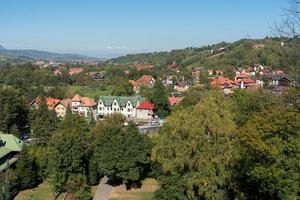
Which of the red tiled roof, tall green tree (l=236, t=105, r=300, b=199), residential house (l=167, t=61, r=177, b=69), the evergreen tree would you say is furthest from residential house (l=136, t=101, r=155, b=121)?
residential house (l=167, t=61, r=177, b=69)

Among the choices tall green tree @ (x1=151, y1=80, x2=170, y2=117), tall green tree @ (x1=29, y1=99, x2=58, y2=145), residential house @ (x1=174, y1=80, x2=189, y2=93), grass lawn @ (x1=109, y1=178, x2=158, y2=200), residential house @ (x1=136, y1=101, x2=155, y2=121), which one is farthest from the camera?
residential house @ (x1=174, y1=80, x2=189, y2=93)

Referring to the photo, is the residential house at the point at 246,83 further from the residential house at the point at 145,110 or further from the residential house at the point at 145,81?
the residential house at the point at 145,110

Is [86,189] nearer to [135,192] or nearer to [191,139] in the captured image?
[135,192]

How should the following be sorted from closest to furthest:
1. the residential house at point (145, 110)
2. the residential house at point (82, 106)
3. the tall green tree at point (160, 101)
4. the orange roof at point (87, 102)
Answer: the tall green tree at point (160, 101) < the residential house at point (145, 110) < the residential house at point (82, 106) < the orange roof at point (87, 102)

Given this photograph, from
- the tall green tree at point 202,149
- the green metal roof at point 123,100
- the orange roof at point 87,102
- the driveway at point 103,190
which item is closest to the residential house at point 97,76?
the orange roof at point 87,102

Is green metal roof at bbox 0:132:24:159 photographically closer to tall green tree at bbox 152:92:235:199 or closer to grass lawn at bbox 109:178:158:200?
grass lawn at bbox 109:178:158:200

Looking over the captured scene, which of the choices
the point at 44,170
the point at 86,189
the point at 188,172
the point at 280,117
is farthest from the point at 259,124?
the point at 44,170
